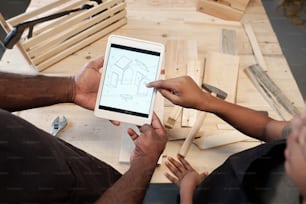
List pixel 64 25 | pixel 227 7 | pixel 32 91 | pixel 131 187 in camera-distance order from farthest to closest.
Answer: pixel 227 7 → pixel 64 25 → pixel 32 91 → pixel 131 187

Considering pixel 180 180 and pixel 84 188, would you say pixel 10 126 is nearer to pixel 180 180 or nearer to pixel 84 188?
pixel 84 188

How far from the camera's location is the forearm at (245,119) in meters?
0.55

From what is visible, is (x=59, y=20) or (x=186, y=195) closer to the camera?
(x=186, y=195)

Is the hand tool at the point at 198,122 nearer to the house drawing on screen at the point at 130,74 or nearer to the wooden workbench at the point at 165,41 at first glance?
the wooden workbench at the point at 165,41

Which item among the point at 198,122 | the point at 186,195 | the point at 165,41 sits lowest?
the point at 186,195

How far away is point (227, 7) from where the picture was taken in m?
0.80

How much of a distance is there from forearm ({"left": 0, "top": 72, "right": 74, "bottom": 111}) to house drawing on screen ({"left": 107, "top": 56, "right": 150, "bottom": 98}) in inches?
4.0

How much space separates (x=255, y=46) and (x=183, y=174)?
0.36 meters

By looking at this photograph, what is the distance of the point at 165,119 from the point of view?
2.09 feet

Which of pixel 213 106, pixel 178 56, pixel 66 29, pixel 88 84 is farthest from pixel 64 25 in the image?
pixel 213 106

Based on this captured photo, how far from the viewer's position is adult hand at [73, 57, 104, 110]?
62 cm

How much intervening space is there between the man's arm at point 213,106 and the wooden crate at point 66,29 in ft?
0.85

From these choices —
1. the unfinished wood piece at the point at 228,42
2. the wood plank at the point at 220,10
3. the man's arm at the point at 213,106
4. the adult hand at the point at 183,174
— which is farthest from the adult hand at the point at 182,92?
the wood plank at the point at 220,10

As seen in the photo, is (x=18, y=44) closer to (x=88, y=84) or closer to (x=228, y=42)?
(x=88, y=84)
